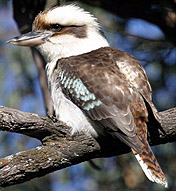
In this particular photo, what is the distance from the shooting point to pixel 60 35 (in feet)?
10.6

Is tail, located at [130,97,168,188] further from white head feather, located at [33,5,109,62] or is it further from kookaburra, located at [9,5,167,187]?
white head feather, located at [33,5,109,62]

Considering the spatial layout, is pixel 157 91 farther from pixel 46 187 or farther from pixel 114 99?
pixel 114 99

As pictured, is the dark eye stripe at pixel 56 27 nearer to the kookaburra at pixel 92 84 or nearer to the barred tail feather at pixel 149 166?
the kookaburra at pixel 92 84

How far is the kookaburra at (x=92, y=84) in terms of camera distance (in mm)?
2580

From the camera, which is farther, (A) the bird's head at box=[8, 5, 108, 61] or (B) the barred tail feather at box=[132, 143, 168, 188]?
(A) the bird's head at box=[8, 5, 108, 61]

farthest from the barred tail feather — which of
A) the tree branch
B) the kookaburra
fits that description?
the tree branch

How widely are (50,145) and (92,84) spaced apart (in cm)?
44

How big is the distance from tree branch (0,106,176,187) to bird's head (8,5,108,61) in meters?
0.67

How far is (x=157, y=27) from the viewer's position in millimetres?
4355

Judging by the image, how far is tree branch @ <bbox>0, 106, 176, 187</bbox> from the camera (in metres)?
2.47

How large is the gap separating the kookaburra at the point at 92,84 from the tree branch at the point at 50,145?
0.09 meters

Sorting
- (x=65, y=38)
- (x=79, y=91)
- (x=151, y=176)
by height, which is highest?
(x=65, y=38)

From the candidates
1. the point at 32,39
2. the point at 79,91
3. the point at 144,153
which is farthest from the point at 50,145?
the point at 32,39

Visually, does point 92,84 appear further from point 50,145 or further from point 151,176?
point 151,176
